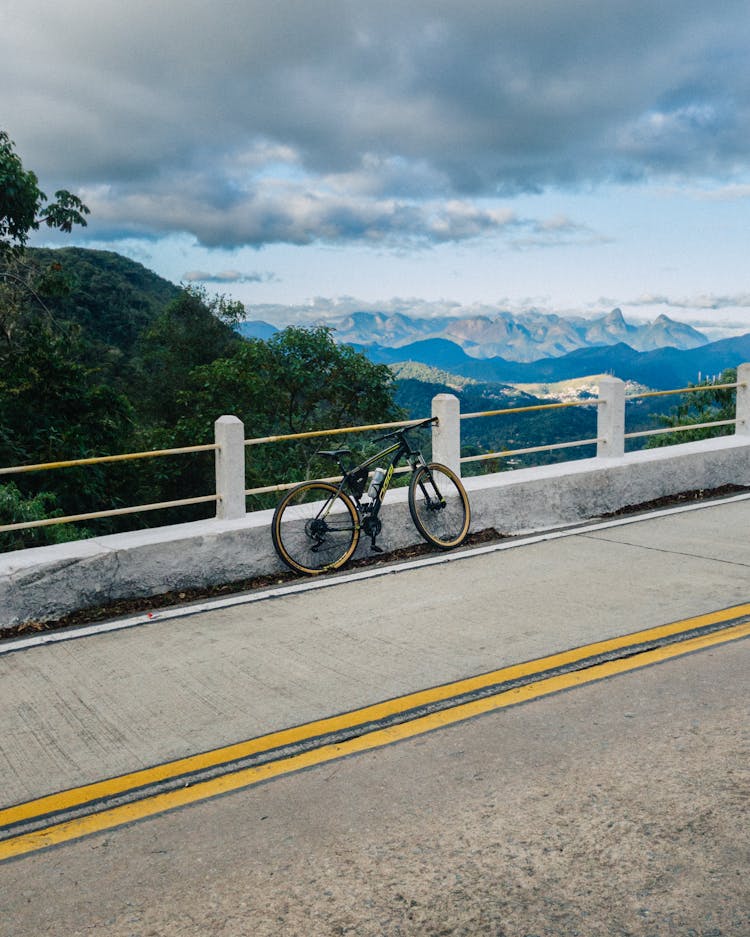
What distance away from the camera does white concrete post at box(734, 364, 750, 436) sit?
11984mm

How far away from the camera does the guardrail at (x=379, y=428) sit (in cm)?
732

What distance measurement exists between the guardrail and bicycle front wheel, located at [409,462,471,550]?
9.7 inches

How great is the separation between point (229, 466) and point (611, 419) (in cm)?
452

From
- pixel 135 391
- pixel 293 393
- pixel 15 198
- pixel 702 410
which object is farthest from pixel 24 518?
pixel 702 410

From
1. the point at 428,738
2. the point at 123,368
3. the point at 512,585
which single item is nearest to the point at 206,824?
the point at 428,738

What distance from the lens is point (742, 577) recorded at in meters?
7.39

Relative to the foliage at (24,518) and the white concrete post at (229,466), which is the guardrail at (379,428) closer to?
the white concrete post at (229,466)

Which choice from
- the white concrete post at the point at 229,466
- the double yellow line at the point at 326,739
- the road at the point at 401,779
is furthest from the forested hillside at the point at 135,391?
the double yellow line at the point at 326,739

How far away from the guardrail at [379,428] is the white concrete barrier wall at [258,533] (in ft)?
0.74

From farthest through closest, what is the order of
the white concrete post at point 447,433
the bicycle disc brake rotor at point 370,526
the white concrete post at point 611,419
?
the white concrete post at point 611,419 < the white concrete post at point 447,433 < the bicycle disc brake rotor at point 370,526

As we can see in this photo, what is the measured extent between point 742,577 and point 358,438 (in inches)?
1740

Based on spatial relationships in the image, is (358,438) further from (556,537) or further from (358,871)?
(358,871)

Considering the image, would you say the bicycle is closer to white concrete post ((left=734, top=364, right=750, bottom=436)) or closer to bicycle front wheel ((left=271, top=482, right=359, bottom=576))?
bicycle front wheel ((left=271, top=482, right=359, bottom=576))

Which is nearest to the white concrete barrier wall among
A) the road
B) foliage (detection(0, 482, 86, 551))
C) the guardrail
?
the guardrail
